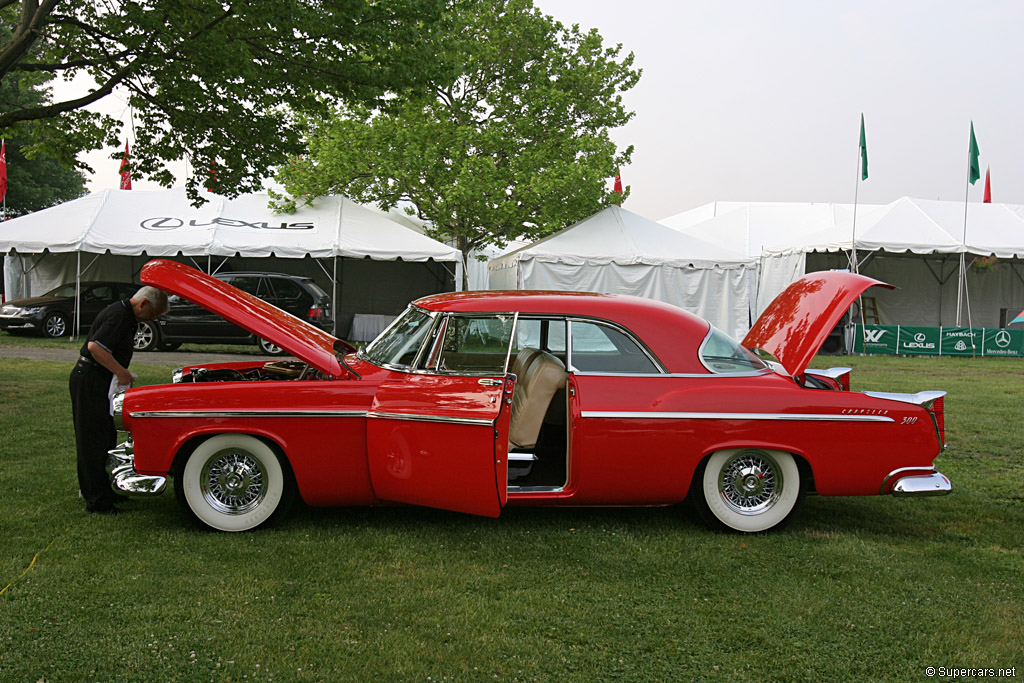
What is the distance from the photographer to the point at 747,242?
28.0 meters

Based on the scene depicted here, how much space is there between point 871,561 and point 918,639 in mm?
1035

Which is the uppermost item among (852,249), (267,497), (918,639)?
(852,249)

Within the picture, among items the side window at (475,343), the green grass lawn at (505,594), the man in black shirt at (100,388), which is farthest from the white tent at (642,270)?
the man in black shirt at (100,388)

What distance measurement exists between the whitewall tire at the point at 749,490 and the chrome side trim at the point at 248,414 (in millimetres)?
2179

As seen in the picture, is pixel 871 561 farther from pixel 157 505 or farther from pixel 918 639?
pixel 157 505

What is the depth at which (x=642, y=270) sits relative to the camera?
1977 centimetres

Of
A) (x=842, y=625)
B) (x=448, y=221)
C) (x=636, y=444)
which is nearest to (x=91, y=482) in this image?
(x=636, y=444)

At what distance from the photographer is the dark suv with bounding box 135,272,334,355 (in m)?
15.6

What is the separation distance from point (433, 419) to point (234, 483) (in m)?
1.38

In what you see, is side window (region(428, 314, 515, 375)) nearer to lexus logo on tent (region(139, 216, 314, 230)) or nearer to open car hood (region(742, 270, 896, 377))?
open car hood (region(742, 270, 896, 377))

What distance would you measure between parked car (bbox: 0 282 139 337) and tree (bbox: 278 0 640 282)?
5.21 meters

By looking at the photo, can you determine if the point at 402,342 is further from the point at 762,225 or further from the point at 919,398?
the point at 762,225

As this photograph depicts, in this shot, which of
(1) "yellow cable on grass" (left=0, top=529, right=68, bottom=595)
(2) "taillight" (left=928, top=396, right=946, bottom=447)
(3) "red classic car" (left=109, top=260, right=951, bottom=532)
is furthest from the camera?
(2) "taillight" (left=928, top=396, right=946, bottom=447)

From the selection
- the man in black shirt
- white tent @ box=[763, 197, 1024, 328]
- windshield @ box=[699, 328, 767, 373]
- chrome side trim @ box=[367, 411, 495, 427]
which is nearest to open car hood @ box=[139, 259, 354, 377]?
the man in black shirt
